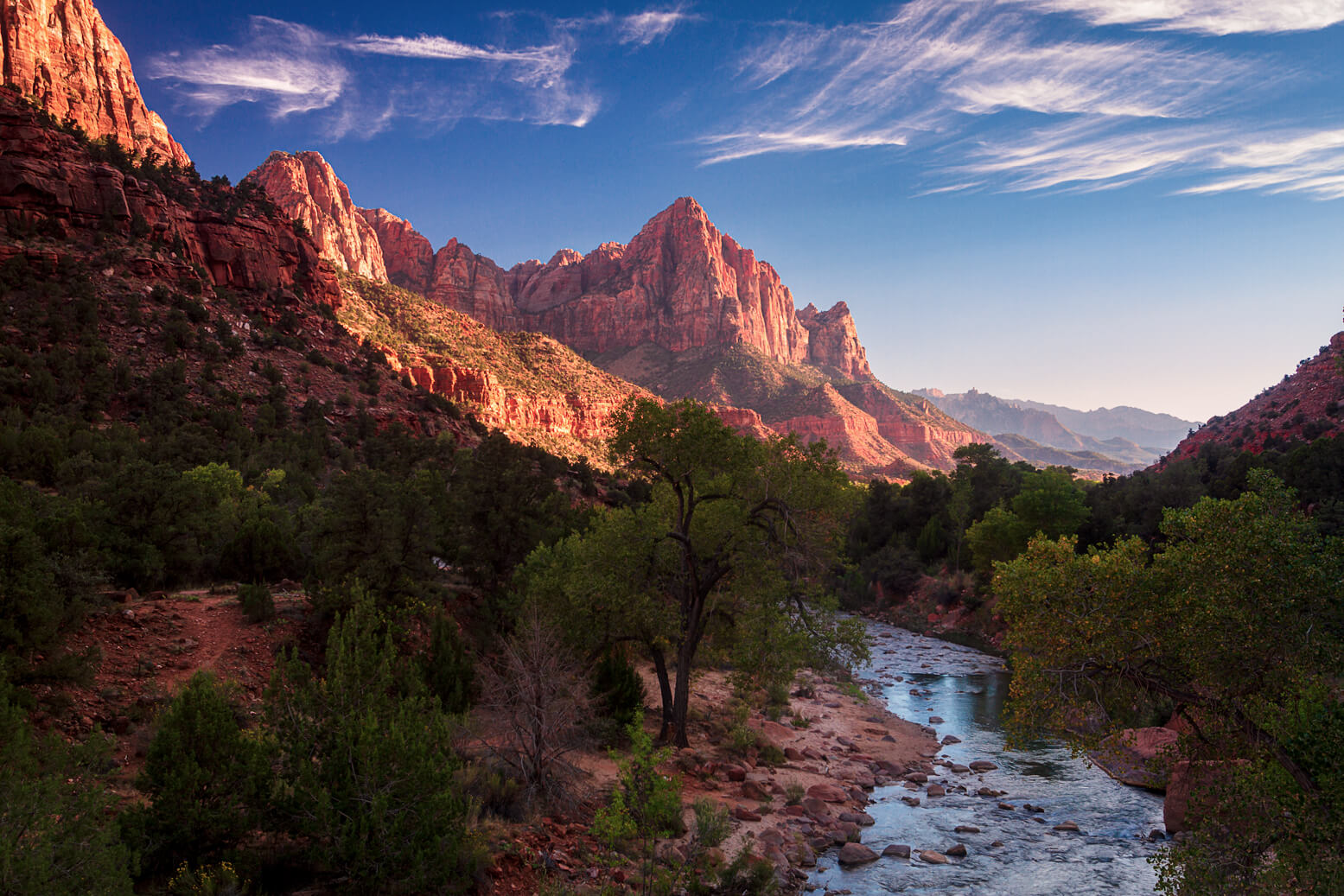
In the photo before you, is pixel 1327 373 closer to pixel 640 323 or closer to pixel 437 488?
pixel 437 488

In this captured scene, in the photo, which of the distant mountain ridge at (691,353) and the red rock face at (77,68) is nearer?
the red rock face at (77,68)

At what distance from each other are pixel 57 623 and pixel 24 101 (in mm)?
64505

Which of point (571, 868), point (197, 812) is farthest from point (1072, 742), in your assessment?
point (197, 812)

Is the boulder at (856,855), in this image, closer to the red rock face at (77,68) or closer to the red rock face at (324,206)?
the red rock face at (77,68)

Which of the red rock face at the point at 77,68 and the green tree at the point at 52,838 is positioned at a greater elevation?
the red rock face at the point at 77,68

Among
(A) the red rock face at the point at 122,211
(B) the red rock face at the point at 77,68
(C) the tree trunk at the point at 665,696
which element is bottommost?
(C) the tree trunk at the point at 665,696

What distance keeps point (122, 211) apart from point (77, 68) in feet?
199

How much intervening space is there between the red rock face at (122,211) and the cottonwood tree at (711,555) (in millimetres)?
50184

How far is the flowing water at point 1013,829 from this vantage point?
497 inches

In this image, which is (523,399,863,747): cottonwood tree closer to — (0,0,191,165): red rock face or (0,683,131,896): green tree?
(0,683,131,896): green tree

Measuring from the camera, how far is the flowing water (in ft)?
41.4

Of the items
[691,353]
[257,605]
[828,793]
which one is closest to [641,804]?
[828,793]

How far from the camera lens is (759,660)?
16.2m

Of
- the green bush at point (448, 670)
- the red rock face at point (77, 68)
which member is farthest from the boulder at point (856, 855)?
the red rock face at point (77, 68)
